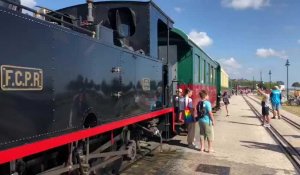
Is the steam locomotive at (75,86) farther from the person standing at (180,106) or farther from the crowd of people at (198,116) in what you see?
the person standing at (180,106)

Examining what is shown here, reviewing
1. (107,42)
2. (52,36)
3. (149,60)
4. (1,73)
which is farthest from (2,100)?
(149,60)

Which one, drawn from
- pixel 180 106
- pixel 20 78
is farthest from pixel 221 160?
pixel 20 78

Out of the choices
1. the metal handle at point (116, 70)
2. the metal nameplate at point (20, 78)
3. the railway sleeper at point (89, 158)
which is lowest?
the railway sleeper at point (89, 158)

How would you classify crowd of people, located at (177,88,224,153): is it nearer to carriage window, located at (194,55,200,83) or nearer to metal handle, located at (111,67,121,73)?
carriage window, located at (194,55,200,83)

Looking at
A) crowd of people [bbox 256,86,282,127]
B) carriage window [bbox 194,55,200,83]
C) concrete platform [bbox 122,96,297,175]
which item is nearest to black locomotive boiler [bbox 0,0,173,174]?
concrete platform [bbox 122,96,297,175]

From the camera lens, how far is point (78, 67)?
16.8ft

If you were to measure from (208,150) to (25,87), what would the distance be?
7432mm

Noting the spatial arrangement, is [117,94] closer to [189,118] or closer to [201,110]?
[201,110]

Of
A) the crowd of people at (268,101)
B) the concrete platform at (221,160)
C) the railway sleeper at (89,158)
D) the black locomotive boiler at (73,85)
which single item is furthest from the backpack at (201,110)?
the crowd of people at (268,101)

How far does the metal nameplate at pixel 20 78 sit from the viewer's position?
12.1 feet

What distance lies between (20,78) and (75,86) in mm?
1184

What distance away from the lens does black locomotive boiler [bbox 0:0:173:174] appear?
3867mm

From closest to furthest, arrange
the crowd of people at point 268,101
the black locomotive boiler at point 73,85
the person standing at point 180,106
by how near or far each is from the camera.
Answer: the black locomotive boiler at point 73,85 < the person standing at point 180,106 < the crowd of people at point 268,101

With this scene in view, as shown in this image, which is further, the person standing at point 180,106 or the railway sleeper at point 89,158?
the person standing at point 180,106
